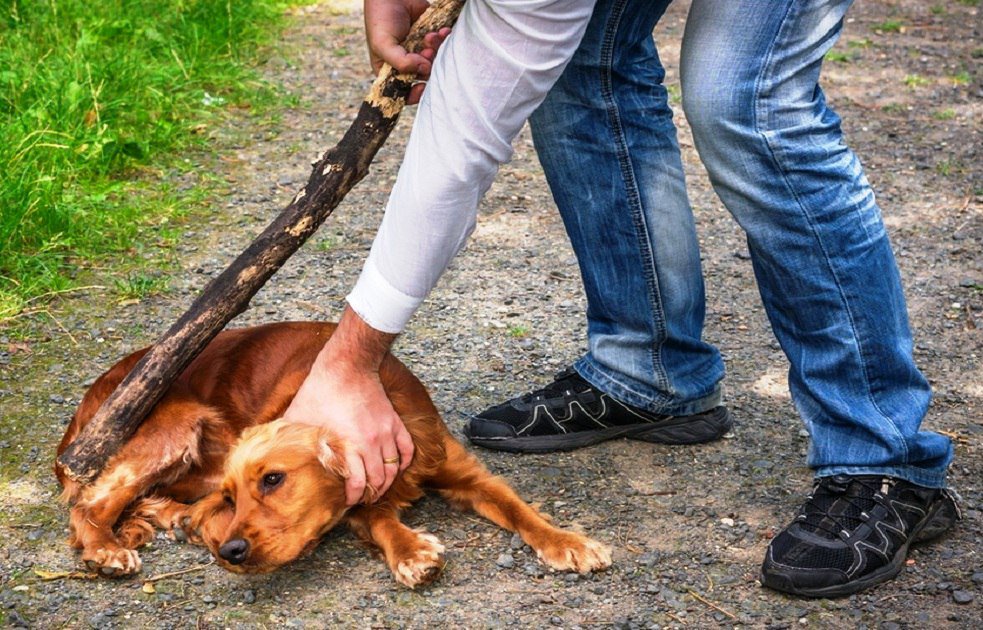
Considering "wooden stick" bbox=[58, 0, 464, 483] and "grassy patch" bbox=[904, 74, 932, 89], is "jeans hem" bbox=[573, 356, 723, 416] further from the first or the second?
"grassy patch" bbox=[904, 74, 932, 89]

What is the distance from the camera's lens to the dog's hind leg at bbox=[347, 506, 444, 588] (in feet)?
9.13

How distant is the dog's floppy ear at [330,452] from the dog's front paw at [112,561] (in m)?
0.54

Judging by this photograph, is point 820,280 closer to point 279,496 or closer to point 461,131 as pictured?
point 461,131

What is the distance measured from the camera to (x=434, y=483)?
125 inches

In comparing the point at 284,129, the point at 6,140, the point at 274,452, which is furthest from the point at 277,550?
the point at 284,129

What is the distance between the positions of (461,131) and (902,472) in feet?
4.29

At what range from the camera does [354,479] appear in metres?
2.82

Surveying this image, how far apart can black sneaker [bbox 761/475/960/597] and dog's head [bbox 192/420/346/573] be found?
103 centimetres

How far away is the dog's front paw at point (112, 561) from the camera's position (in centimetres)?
287

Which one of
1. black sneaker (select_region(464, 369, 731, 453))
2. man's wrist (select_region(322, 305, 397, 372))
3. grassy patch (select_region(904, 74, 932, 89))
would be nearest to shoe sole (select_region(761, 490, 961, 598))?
black sneaker (select_region(464, 369, 731, 453))

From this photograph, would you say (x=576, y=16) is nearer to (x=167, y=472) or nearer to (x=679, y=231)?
(x=679, y=231)

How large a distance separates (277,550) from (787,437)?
152 centimetres

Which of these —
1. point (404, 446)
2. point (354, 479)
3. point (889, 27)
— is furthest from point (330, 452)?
point (889, 27)

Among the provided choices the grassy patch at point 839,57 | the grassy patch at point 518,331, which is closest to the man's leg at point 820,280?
the grassy patch at point 518,331
